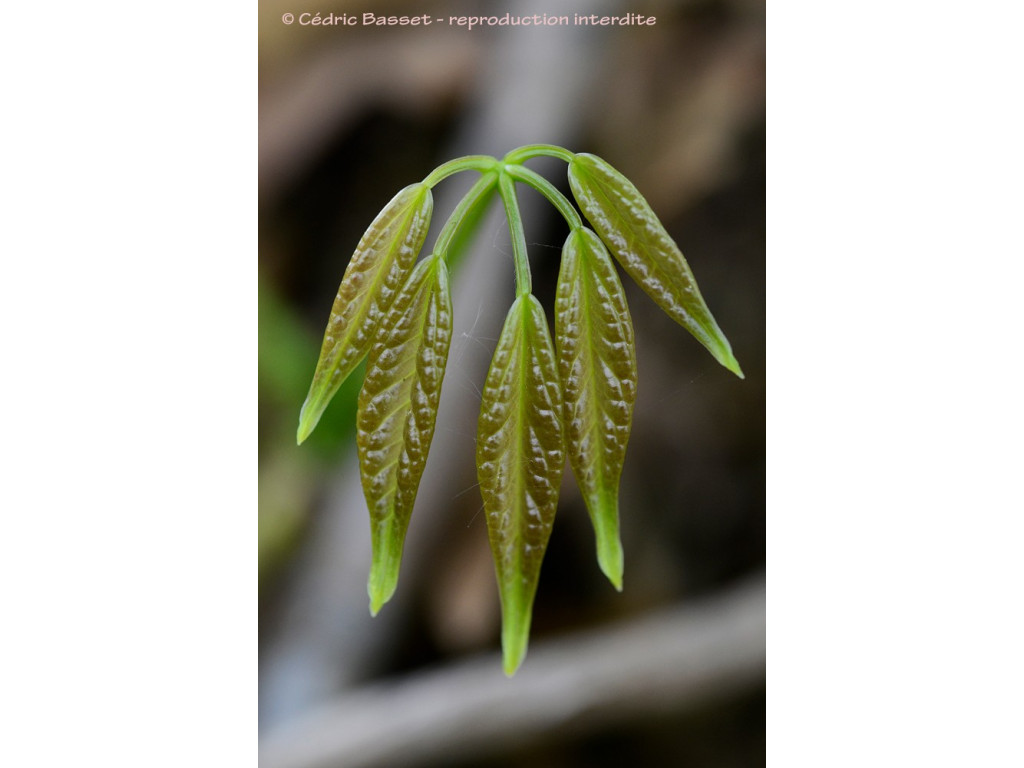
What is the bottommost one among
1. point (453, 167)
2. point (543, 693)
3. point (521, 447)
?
point (543, 693)

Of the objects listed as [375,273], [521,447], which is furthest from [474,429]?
[375,273]

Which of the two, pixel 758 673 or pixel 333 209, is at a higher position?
pixel 333 209

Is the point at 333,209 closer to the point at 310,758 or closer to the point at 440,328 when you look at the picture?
the point at 440,328

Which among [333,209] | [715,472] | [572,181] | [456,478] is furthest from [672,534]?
[333,209]

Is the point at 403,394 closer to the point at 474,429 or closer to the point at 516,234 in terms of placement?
the point at 474,429

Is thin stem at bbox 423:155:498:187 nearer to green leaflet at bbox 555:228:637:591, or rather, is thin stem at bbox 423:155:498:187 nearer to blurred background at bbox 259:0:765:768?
blurred background at bbox 259:0:765:768

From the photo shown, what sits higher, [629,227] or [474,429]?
[629,227]
